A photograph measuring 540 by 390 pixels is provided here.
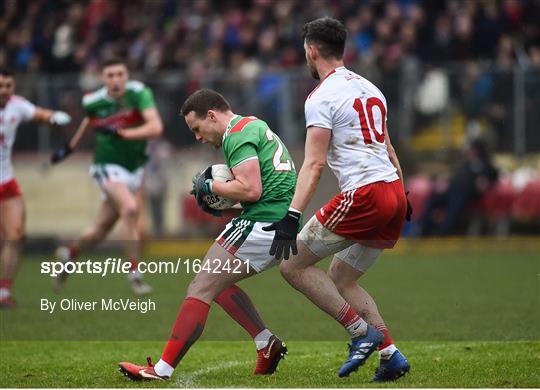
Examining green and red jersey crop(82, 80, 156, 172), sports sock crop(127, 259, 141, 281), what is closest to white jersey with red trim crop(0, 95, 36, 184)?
green and red jersey crop(82, 80, 156, 172)

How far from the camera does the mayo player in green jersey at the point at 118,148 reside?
535 inches

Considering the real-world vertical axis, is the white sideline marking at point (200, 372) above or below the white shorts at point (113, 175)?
above

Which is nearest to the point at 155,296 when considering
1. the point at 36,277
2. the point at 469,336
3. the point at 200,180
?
Answer: the point at 36,277

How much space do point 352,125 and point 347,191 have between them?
432 millimetres

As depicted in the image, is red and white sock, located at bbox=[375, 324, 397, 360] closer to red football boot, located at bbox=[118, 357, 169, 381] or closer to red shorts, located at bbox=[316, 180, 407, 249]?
red shorts, located at bbox=[316, 180, 407, 249]

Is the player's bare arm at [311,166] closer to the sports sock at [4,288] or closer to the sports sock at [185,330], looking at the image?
the sports sock at [185,330]

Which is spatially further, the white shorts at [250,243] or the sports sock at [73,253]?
the sports sock at [73,253]

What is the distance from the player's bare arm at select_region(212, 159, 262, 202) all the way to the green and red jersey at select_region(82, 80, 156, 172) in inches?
254

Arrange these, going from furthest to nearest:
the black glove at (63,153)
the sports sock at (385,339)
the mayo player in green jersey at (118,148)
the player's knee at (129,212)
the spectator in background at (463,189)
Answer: the spectator in background at (463,189) → the black glove at (63,153) → the mayo player in green jersey at (118,148) → the player's knee at (129,212) → the sports sock at (385,339)

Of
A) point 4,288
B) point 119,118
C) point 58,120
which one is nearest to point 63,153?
point 119,118

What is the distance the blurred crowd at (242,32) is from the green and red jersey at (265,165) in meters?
13.8

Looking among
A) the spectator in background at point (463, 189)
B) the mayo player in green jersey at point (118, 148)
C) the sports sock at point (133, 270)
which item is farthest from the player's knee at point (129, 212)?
the spectator in background at point (463, 189)

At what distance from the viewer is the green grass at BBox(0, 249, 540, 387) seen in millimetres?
7957

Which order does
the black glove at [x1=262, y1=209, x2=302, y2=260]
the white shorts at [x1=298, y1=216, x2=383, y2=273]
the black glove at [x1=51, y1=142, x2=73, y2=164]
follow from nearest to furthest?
the black glove at [x1=262, y1=209, x2=302, y2=260] → the white shorts at [x1=298, y1=216, x2=383, y2=273] → the black glove at [x1=51, y1=142, x2=73, y2=164]
